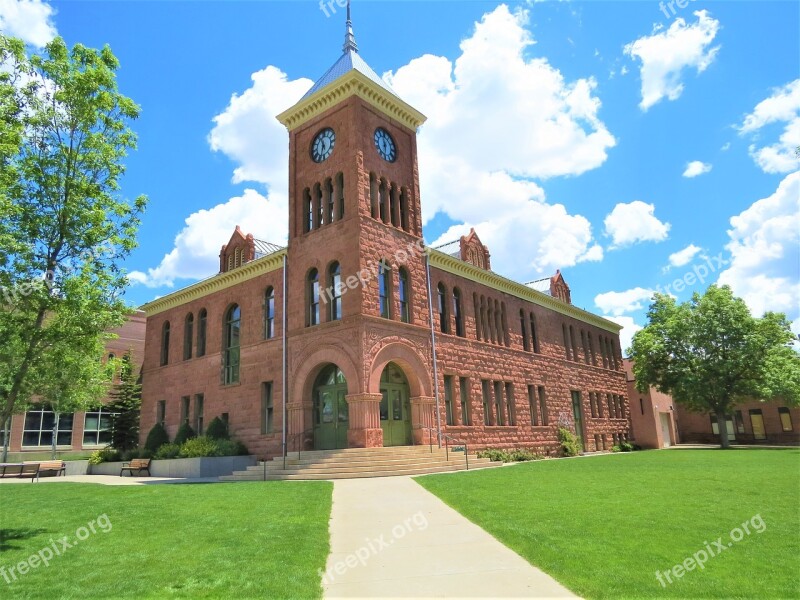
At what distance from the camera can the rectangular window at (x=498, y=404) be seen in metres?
27.5

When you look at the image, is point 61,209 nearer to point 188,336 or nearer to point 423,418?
point 423,418

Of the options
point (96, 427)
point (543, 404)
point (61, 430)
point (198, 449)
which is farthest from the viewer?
point (96, 427)

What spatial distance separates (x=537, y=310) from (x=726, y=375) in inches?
506

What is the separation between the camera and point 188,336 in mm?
30812

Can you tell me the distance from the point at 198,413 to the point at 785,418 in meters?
47.3

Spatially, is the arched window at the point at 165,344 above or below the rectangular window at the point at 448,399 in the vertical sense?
above

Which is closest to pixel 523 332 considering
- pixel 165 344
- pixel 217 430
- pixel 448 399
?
pixel 448 399

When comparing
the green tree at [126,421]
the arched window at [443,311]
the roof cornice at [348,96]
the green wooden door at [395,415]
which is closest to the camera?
the green wooden door at [395,415]

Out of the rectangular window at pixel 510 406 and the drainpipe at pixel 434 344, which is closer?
the drainpipe at pixel 434 344

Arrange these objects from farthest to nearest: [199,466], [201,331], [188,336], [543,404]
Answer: [543,404], [188,336], [201,331], [199,466]

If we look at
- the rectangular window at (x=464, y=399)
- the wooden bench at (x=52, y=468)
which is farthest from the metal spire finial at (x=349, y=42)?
the wooden bench at (x=52, y=468)

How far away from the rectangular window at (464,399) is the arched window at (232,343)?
428 inches

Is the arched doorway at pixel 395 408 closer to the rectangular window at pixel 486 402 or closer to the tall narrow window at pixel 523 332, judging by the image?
Answer: the rectangular window at pixel 486 402

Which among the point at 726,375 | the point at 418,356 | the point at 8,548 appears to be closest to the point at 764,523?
the point at 8,548
